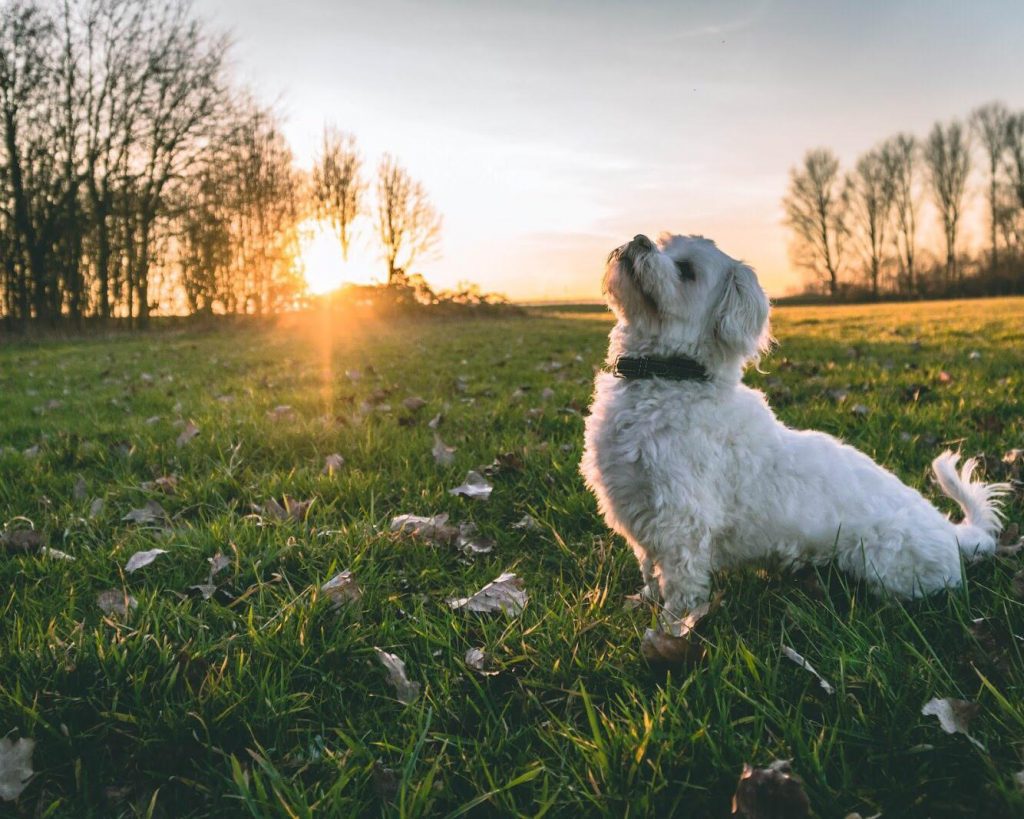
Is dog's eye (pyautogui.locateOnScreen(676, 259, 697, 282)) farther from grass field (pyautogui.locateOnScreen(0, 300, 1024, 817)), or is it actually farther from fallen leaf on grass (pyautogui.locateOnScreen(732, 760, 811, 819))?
fallen leaf on grass (pyautogui.locateOnScreen(732, 760, 811, 819))

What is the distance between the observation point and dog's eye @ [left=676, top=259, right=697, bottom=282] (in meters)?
3.19

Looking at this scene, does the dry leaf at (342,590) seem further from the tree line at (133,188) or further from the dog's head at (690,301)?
the tree line at (133,188)

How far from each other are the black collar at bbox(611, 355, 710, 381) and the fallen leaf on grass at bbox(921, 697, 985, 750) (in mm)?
1652

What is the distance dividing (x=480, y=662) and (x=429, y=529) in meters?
1.14

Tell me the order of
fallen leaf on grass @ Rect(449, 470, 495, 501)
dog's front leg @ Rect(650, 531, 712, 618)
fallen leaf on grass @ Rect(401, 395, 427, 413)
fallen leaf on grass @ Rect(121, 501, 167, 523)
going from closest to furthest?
1. dog's front leg @ Rect(650, 531, 712, 618)
2. fallen leaf on grass @ Rect(121, 501, 167, 523)
3. fallen leaf on grass @ Rect(449, 470, 495, 501)
4. fallen leaf on grass @ Rect(401, 395, 427, 413)

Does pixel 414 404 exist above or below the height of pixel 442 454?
above

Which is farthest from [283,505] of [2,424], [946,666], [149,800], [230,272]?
[230,272]

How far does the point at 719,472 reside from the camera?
2941mm

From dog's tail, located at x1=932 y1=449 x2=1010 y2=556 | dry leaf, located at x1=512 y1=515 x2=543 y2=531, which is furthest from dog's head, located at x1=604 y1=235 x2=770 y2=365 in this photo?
dry leaf, located at x1=512 y1=515 x2=543 y2=531

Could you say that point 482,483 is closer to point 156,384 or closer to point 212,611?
point 212,611

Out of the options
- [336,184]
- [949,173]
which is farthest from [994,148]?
[336,184]

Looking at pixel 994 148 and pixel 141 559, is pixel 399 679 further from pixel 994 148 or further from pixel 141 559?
pixel 994 148

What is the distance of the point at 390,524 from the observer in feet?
11.4

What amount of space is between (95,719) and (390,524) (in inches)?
65.5
